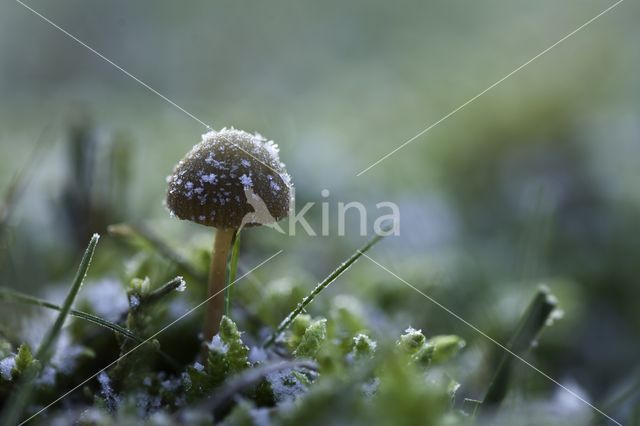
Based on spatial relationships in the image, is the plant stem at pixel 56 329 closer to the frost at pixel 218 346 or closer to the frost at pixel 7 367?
the frost at pixel 7 367

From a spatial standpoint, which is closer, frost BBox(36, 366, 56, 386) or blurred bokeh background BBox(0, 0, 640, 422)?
frost BBox(36, 366, 56, 386)

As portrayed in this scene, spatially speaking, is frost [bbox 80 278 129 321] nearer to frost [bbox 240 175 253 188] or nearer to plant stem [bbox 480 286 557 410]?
frost [bbox 240 175 253 188]

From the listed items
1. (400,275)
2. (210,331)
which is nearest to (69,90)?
(400,275)

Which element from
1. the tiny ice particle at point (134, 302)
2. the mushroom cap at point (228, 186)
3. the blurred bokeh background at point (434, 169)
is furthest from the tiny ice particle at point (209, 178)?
the blurred bokeh background at point (434, 169)

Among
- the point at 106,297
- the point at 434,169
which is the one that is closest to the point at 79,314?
the point at 106,297

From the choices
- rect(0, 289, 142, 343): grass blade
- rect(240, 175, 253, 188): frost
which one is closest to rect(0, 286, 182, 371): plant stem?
rect(0, 289, 142, 343): grass blade

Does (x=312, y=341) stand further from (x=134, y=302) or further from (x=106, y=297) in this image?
(x=106, y=297)

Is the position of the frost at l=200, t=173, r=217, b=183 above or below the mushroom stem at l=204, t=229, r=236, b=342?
above
